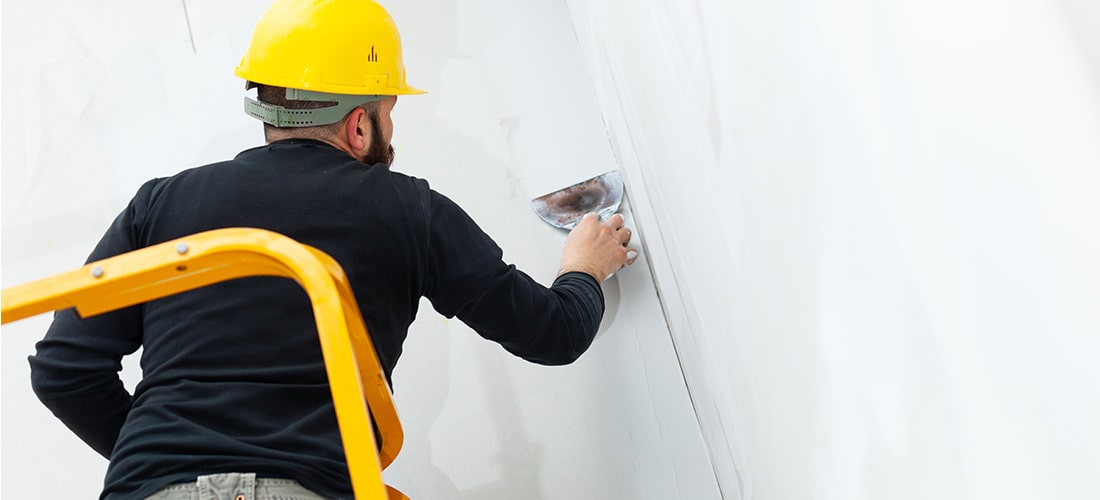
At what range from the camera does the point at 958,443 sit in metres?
0.57

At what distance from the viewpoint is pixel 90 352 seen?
1706 mm

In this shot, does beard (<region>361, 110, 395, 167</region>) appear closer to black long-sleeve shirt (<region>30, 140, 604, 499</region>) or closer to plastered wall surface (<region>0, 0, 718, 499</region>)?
black long-sleeve shirt (<region>30, 140, 604, 499</region>)

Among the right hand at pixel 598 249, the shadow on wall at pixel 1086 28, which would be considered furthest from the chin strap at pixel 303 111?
the shadow on wall at pixel 1086 28

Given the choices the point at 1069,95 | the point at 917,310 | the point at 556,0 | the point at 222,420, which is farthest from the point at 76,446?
the point at 1069,95

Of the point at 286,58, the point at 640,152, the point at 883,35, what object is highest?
the point at 286,58

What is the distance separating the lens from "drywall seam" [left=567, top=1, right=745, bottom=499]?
1.76 m

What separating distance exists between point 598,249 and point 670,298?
336mm

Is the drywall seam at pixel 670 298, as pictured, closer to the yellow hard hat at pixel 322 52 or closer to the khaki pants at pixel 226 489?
the yellow hard hat at pixel 322 52

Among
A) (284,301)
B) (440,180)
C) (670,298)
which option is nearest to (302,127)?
(284,301)

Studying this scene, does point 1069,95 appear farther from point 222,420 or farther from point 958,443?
point 222,420

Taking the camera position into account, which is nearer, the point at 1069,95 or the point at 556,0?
the point at 1069,95

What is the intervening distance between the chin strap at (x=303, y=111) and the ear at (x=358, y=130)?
0.02 m

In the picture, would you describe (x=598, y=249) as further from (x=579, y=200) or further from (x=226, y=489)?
(x=226, y=489)

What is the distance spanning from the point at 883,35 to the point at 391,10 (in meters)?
2.76
